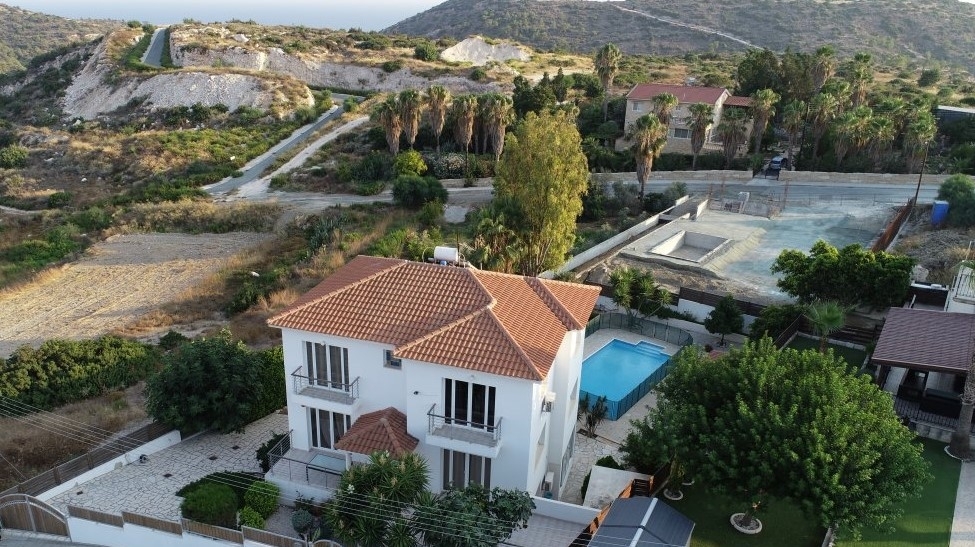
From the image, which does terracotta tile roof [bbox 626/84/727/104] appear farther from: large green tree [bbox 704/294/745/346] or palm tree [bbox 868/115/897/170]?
large green tree [bbox 704/294/745/346]

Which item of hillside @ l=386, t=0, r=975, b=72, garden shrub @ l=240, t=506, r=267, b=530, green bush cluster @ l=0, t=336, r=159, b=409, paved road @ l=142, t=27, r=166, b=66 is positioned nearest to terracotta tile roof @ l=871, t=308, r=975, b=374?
garden shrub @ l=240, t=506, r=267, b=530

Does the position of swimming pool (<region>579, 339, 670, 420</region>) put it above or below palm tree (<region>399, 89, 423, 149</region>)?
below

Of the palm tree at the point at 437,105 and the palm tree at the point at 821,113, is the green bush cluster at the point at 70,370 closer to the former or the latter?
the palm tree at the point at 437,105

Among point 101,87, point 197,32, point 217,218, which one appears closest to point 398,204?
point 217,218

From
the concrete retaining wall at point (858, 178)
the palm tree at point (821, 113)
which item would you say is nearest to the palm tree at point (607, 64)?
the concrete retaining wall at point (858, 178)

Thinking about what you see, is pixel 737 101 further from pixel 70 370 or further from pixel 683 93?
pixel 70 370

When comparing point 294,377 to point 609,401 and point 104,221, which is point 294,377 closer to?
point 609,401
